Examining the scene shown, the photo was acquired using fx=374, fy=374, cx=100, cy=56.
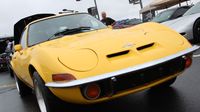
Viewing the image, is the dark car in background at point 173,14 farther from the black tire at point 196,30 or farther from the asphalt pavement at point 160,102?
the asphalt pavement at point 160,102

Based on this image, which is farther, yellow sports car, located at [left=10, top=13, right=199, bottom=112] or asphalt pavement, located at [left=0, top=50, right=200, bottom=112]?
asphalt pavement, located at [left=0, top=50, right=200, bottom=112]

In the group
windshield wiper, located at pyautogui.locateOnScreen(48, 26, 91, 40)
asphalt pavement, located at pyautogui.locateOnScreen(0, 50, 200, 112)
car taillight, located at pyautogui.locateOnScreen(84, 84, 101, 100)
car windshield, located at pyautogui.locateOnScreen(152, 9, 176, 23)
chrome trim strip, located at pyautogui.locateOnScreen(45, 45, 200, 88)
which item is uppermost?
windshield wiper, located at pyautogui.locateOnScreen(48, 26, 91, 40)

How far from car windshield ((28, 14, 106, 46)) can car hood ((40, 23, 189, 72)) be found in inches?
34.9

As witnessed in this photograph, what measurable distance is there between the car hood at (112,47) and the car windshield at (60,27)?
888 millimetres

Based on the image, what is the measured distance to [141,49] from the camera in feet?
13.8

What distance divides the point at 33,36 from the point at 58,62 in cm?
192

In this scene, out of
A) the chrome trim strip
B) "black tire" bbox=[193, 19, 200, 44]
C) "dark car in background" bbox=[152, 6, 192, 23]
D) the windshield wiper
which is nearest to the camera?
the chrome trim strip

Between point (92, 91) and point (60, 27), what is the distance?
7.08 ft

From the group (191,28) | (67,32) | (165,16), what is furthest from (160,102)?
(165,16)

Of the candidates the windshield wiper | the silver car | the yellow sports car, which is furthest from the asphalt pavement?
the silver car

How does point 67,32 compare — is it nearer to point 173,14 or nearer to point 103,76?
point 103,76

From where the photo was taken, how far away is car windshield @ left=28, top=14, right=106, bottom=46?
5547 millimetres

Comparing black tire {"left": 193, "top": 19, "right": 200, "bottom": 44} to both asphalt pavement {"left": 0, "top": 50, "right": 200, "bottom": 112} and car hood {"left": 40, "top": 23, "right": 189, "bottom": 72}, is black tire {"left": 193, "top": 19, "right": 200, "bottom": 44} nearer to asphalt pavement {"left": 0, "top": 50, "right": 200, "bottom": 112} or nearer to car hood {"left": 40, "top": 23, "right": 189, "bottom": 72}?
asphalt pavement {"left": 0, "top": 50, "right": 200, "bottom": 112}

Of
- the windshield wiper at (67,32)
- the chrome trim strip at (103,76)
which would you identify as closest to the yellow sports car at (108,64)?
the chrome trim strip at (103,76)
